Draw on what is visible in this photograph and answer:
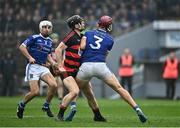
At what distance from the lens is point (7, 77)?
3491 cm

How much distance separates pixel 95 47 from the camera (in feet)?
54.4

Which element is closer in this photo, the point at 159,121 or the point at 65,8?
the point at 159,121

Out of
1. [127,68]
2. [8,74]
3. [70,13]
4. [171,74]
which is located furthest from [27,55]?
[70,13]

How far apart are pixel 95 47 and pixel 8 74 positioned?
A: 18722mm

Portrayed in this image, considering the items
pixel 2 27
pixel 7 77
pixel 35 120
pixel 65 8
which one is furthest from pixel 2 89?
pixel 35 120

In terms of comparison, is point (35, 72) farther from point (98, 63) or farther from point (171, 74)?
point (171, 74)

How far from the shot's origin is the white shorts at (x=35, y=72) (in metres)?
18.1

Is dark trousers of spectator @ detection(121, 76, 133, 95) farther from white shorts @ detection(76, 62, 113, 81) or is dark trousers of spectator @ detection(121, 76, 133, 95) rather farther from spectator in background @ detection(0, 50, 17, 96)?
white shorts @ detection(76, 62, 113, 81)

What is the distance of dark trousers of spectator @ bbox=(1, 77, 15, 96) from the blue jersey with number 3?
61.6 ft

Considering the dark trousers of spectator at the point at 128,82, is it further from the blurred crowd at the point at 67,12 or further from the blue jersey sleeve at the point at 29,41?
the blue jersey sleeve at the point at 29,41

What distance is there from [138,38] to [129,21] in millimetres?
992

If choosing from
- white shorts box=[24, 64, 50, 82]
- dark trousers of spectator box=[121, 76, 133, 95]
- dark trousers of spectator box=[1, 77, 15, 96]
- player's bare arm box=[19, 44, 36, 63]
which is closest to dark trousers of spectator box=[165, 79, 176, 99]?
dark trousers of spectator box=[121, 76, 133, 95]

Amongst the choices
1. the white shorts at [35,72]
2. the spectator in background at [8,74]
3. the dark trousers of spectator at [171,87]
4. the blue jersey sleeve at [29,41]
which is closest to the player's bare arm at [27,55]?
the blue jersey sleeve at [29,41]

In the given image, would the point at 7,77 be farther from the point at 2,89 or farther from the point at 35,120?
the point at 35,120
